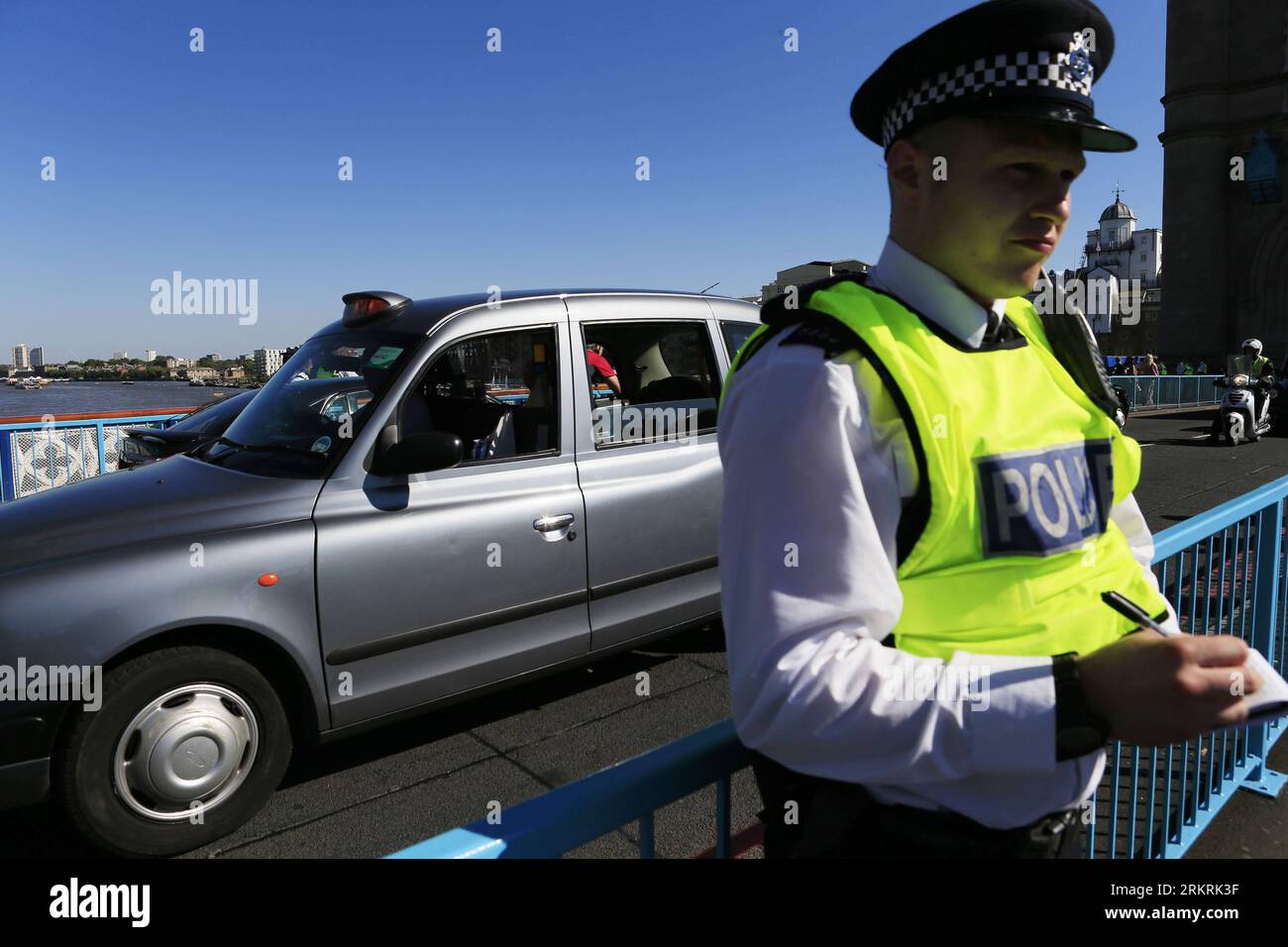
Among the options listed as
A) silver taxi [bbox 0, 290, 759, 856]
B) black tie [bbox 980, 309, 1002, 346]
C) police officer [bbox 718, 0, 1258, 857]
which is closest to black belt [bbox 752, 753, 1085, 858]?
police officer [bbox 718, 0, 1258, 857]

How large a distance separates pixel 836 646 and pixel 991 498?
0.33m

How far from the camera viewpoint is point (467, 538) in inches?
139

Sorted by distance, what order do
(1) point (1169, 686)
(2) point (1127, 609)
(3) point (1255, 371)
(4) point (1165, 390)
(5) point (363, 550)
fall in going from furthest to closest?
(4) point (1165, 390), (3) point (1255, 371), (5) point (363, 550), (2) point (1127, 609), (1) point (1169, 686)

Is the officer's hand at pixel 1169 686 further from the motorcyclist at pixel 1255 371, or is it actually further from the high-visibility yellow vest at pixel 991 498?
the motorcyclist at pixel 1255 371

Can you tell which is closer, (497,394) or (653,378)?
(497,394)

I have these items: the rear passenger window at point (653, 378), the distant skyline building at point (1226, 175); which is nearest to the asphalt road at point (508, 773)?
the rear passenger window at point (653, 378)

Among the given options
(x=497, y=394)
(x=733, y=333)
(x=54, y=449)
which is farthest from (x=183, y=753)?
(x=54, y=449)

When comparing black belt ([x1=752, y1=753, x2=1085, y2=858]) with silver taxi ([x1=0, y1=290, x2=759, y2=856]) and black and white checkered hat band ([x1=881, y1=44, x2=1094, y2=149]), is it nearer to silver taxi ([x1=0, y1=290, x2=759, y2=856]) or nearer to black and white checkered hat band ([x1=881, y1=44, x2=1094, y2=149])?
black and white checkered hat band ([x1=881, y1=44, x2=1094, y2=149])

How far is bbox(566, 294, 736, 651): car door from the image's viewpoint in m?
4.03

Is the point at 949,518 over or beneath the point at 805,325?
beneath

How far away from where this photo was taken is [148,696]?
9.38ft

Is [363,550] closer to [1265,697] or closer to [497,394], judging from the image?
[497,394]
